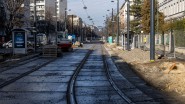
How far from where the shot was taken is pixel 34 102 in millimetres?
12766

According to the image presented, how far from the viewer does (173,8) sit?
265 feet

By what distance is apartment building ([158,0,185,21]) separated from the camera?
7224 centimetres

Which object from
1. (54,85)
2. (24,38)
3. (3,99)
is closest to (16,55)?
(24,38)

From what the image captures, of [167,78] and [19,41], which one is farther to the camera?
[19,41]

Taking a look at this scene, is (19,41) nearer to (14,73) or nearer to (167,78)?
(14,73)

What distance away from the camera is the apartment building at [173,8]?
237 feet

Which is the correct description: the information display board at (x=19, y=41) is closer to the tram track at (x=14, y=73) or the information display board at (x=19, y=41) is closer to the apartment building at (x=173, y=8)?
the tram track at (x=14, y=73)

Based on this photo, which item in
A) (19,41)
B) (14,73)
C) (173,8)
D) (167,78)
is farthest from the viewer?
(173,8)

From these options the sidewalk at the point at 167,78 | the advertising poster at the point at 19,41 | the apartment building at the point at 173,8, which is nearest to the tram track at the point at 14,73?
the sidewalk at the point at 167,78

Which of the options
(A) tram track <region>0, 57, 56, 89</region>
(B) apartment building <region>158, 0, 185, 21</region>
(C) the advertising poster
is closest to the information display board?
(C) the advertising poster

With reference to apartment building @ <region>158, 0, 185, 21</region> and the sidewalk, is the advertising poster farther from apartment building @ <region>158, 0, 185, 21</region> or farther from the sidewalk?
apartment building @ <region>158, 0, 185, 21</region>

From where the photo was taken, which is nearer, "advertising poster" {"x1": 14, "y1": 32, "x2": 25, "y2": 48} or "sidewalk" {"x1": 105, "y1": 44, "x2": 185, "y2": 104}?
"sidewalk" {"x1": 105, "y1": 44, "x2": 185, "y2": 104}

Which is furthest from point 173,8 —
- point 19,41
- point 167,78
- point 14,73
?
point 167,78

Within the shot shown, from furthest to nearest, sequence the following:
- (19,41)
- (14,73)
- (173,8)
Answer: (173,8) → (19,41) → (14,73)
